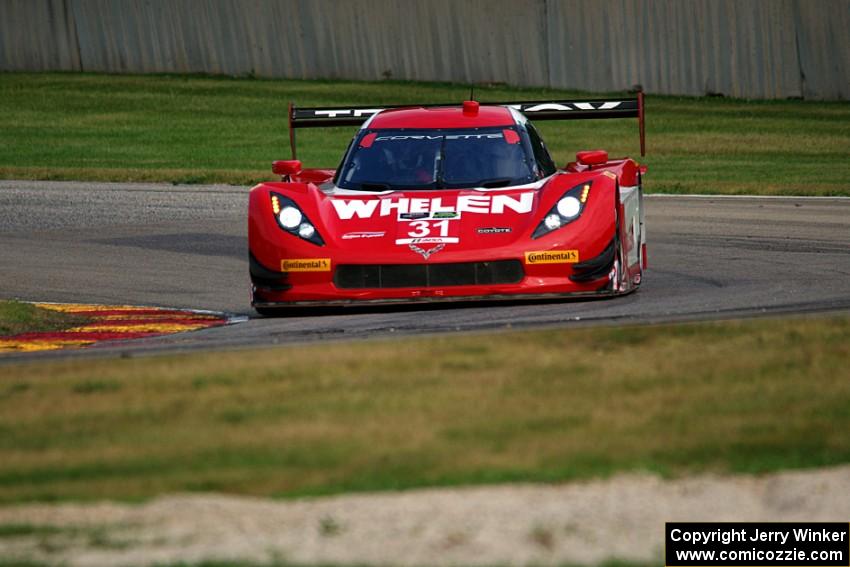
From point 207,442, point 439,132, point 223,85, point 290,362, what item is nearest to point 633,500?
point 207,442

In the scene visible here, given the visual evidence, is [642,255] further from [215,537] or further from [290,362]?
[215,537]

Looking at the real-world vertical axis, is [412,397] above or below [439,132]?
below

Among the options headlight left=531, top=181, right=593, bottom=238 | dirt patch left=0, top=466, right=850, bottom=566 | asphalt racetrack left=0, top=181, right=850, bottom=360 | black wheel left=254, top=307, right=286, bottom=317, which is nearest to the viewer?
dirt patch left=0, top=466, right=850, bottom=566

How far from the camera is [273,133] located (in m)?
26.0

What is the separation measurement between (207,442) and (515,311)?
149 inches

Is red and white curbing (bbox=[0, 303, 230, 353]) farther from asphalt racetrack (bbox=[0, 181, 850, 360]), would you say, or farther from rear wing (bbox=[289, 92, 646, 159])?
rear wing (bbox=[289, 92, 646, 159])

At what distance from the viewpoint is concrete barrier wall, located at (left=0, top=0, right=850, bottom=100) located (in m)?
26.6

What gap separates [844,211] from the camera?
1515cm

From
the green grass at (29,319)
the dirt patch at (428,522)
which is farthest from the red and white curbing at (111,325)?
the dirt patch at (428,522)

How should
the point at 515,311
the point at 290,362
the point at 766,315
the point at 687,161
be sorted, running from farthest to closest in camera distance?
the point at 687,161, the point at 515,311, the point at 766,315, the point at 290,362

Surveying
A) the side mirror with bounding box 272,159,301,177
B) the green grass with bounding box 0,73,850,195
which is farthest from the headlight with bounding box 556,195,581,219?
the green grass with bounding box 0,73,850,195

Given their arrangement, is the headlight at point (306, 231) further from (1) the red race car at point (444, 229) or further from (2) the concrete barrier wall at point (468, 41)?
(2) the concrete barrier wall at point (468, 41)

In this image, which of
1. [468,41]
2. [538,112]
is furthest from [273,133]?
[538,112]

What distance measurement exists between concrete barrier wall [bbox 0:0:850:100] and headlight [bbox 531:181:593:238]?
677 inches
